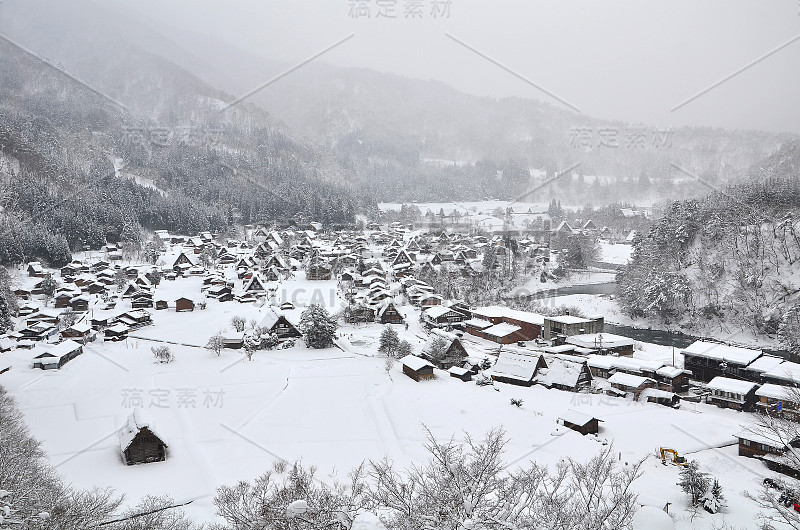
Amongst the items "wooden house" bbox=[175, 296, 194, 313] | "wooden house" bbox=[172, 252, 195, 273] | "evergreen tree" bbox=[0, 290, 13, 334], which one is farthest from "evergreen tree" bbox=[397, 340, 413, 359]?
"wooden house" bbox=[172, 252, 195, 273]

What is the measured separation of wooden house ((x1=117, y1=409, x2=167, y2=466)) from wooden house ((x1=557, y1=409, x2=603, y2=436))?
28.0ft

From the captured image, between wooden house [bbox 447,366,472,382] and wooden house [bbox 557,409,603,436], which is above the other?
wooden house [bbox 557,409,603,436]

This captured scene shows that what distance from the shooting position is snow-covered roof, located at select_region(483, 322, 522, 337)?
65.6ft

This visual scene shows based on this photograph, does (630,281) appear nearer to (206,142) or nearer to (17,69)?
(206,142)

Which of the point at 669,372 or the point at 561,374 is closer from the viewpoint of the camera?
the point at 561,374

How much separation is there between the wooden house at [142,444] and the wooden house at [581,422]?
8.53 m

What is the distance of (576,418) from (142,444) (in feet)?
29.7

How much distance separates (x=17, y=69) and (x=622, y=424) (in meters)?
95.0

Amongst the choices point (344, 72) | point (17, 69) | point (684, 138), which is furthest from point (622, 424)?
point (344, 72)

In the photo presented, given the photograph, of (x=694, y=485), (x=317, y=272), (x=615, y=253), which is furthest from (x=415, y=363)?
(x=615, y=253)

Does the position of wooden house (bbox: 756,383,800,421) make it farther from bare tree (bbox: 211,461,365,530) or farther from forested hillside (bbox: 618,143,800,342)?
bare tree (bbox: 211,461,365,530)

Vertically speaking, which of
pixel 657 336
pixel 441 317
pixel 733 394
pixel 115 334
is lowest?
pixel 657 336

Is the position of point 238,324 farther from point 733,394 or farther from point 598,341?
point 733,394

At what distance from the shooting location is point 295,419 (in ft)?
35.6
